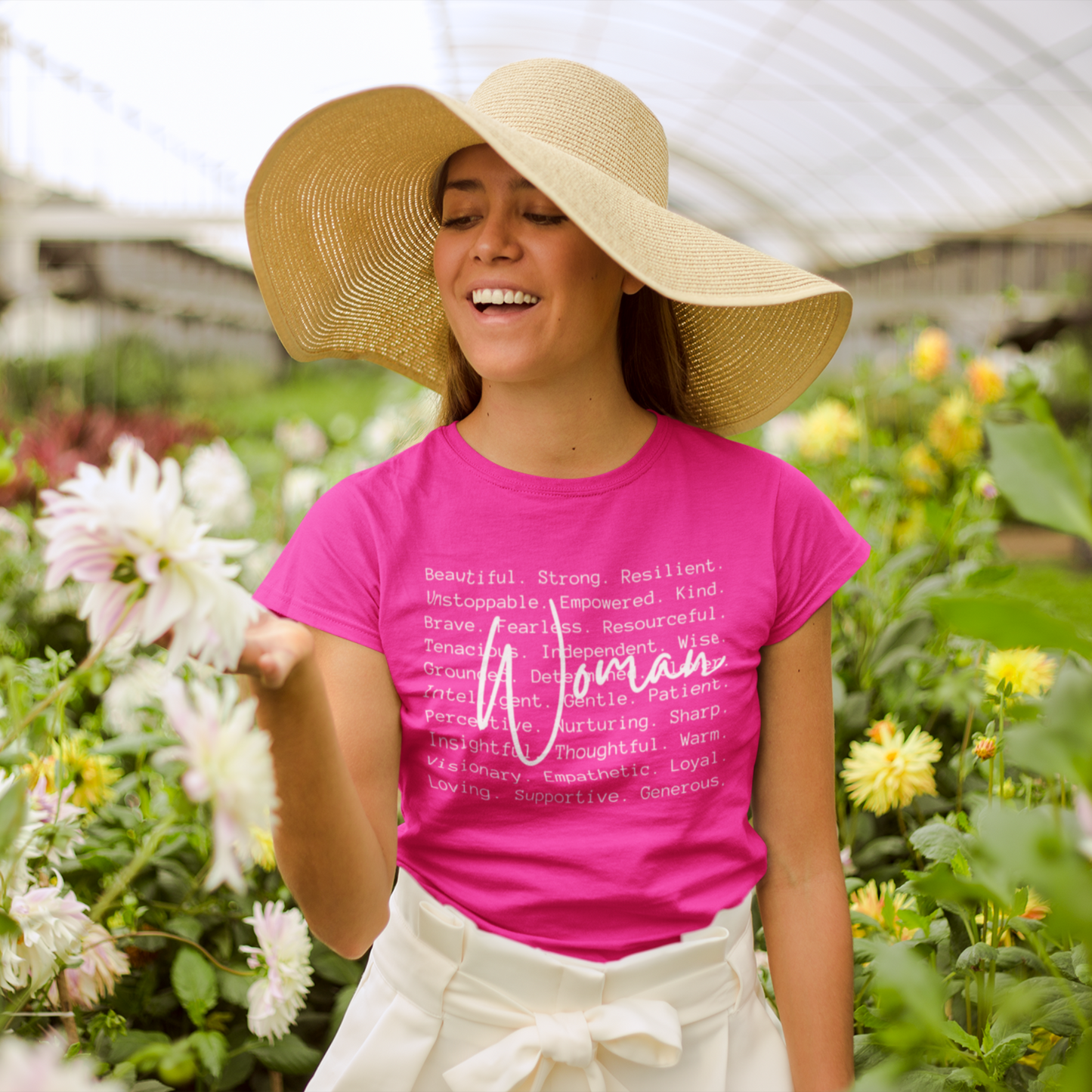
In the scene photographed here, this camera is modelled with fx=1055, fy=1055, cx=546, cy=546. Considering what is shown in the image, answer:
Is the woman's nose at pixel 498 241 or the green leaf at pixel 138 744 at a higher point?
the woman's nose at pixel 498 241

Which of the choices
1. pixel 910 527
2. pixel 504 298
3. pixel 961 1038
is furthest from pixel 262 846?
pixel 910 527

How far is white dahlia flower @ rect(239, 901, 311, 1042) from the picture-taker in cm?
107

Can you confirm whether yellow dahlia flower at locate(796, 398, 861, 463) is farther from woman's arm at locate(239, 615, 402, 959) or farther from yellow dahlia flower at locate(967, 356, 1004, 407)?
woman's arm at locate(239, 615, 402, 959)

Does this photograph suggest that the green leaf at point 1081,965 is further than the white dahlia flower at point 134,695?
No

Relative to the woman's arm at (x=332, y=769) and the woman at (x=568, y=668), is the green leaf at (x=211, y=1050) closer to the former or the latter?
the woman at (x=568, y=668)

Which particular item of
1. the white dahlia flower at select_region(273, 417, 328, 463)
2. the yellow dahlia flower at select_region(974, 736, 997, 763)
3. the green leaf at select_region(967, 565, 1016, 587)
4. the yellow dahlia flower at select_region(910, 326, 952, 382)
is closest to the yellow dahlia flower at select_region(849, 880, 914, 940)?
the yellow dahlia flower at select_region(974, 736, 997, 763)

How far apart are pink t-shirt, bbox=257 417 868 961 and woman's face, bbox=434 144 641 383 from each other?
134 mm

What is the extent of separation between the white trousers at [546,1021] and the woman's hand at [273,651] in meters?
0.50

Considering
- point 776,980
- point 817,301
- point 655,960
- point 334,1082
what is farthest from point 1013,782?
point 334,1082

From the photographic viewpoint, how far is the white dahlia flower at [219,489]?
2.67m

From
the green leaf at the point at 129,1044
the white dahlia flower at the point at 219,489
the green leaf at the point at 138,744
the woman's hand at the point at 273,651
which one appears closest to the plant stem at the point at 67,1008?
the green leaf at the point at 129,1044

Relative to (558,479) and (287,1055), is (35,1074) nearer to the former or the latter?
(558,479)

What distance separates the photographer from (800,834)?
1129 mm

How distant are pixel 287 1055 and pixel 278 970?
24 centimetres
